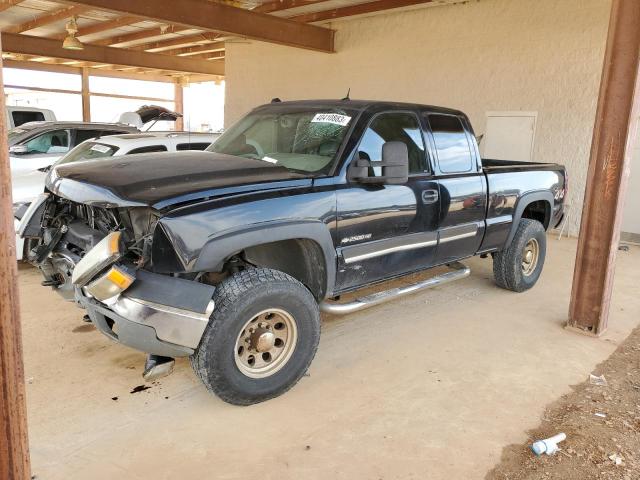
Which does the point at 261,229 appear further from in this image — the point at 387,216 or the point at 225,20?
the point at 225,20

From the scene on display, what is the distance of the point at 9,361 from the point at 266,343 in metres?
1.67

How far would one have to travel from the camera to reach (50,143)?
7598 mm

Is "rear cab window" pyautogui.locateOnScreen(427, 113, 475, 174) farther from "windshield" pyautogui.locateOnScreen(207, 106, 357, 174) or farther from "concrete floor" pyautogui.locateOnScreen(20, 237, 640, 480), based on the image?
"concrete floor" pyautogui.locateOnScreen(20, 237, 640, 480)

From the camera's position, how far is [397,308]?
536cm

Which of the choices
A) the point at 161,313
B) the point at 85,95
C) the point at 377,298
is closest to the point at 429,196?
the point at 377,298

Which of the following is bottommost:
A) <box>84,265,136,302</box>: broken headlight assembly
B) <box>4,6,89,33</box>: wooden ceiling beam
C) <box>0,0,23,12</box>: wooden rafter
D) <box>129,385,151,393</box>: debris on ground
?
<box>129,385,151,393</box>: debris on ground

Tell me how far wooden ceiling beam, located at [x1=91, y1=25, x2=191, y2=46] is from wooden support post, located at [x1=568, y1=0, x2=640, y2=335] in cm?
1154

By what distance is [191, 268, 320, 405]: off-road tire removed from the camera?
3.10 meters

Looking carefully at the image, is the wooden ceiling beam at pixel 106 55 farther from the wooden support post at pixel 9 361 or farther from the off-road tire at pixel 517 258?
the wooden support post at pixel 9 361

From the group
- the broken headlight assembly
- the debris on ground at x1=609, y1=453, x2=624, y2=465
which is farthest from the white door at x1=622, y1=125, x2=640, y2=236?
the broken headlight assembly

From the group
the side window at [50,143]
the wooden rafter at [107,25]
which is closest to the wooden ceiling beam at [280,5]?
the wooden rafter at [107,25]

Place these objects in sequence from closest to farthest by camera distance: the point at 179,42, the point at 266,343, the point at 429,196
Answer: the point at 266,343
the point at 429,196
the point at 179,42

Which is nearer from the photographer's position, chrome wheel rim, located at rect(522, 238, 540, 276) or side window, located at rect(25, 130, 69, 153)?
chrome wheel rim, located at rect(522, 238, 540, 276)

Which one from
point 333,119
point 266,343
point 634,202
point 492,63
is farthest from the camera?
point 492,63
